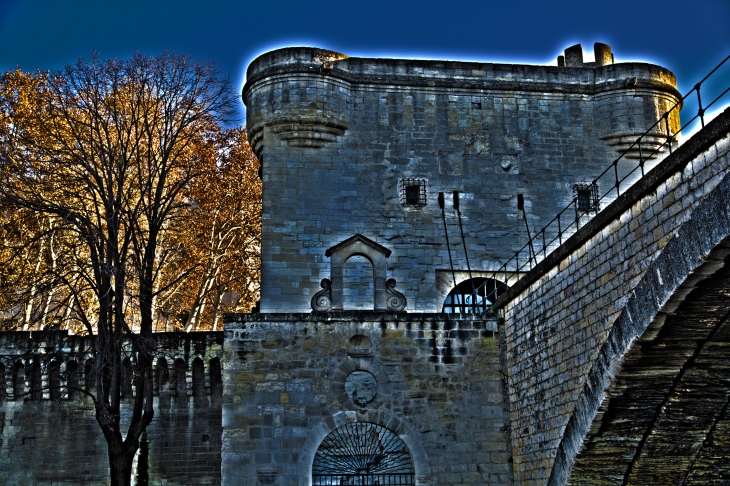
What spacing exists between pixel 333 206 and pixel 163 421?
5816 millimetres

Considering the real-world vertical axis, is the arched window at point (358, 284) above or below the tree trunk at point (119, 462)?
above

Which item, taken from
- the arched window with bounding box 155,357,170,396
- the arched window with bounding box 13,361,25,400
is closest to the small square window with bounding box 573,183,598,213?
the arched window with bounding box 155,357,170,396

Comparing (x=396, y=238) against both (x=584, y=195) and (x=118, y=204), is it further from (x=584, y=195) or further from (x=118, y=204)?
(x=118, y=204)

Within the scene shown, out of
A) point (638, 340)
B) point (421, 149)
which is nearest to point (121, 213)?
point (421, 149)

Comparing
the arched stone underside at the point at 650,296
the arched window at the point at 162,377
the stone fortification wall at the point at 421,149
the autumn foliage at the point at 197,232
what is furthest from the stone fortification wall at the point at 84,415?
the arched stone underside at the point at 650,296

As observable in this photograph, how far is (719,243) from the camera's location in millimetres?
8844

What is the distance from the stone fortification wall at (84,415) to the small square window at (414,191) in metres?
5.12

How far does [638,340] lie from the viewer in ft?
34.9

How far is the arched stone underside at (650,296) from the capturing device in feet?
29.5

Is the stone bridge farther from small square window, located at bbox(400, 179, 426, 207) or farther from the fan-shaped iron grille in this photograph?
small square window, located at bbox(400, 179, 426, 207)

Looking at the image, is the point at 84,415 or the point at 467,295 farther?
the point at 467,295

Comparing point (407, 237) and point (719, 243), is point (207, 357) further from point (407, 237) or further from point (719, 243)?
point (719, 243)

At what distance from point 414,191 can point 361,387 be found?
5.88m

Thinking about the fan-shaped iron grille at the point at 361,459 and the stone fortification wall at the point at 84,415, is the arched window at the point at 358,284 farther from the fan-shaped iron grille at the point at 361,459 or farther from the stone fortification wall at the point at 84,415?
the fan-shaped iron grille at the point at 361,459
